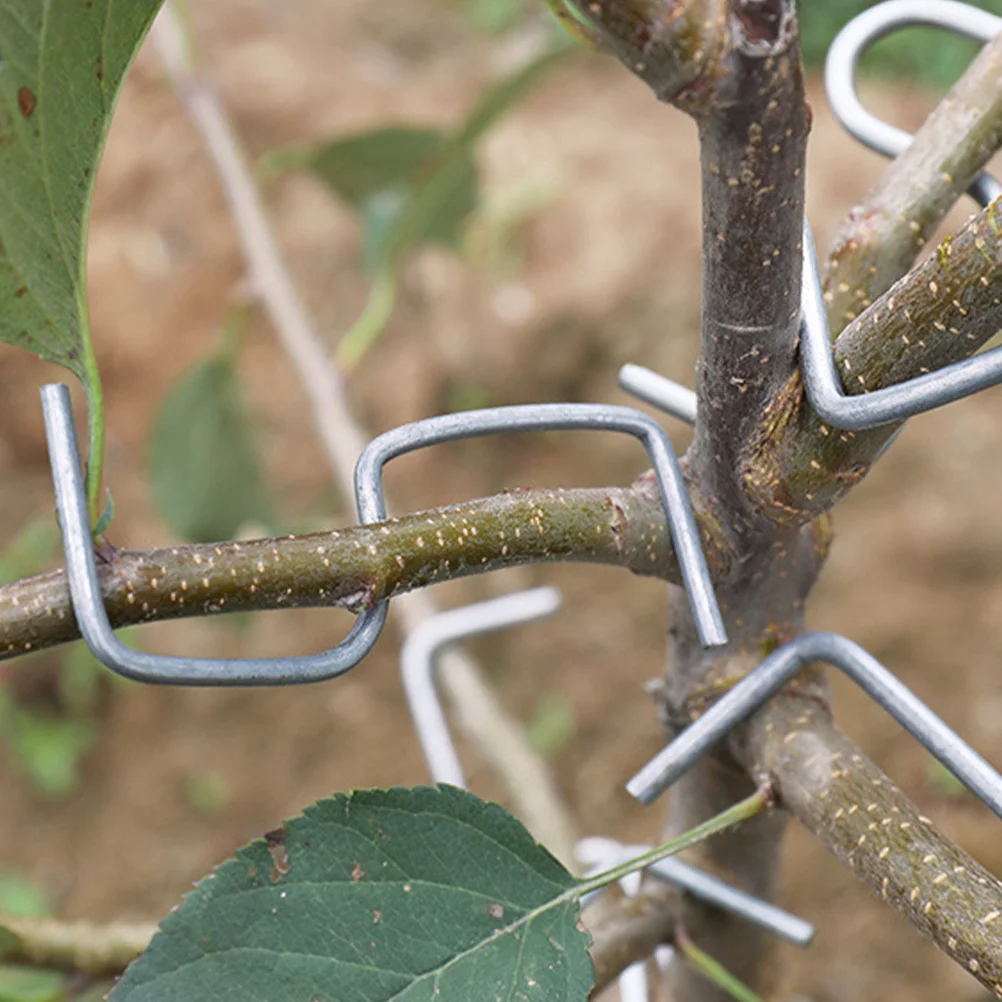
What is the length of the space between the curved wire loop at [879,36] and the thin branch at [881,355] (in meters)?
0.16

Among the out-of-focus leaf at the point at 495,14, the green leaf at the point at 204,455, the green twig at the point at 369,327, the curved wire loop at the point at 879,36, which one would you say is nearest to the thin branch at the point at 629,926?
the curved wire loop at the point at 879,36

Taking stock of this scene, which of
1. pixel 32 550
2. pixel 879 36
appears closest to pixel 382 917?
pixel 879 36

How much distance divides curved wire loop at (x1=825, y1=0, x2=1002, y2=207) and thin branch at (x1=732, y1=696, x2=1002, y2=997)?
191 mm

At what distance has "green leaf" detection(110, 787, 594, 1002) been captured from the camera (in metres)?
0.27

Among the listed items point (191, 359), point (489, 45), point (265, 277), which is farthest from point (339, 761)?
point (489, 45)

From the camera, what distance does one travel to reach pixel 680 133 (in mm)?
1608

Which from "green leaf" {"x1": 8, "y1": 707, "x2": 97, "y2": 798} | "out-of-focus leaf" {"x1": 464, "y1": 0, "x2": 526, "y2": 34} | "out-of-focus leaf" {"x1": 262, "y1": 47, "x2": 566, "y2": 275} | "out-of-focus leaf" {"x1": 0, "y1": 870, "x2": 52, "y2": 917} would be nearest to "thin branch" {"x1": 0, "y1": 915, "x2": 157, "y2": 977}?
"out-of-focus leaf" {"x1": 262, "y1": 47, "x2": 566, "y2": 275}

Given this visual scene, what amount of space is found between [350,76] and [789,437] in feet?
5.26

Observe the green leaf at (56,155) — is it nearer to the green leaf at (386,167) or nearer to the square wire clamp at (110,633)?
the square wire clamp at (110,633)

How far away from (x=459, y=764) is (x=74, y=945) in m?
0.16

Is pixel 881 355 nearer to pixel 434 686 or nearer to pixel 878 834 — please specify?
pixel 878 834

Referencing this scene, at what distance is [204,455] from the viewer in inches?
36.3

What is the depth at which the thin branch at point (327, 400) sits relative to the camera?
640 mm

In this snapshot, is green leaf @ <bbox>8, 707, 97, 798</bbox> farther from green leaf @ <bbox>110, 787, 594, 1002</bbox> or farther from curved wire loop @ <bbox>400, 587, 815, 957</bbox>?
green leaf @ <bbox>110, 787, 594, 1002</bbox>
